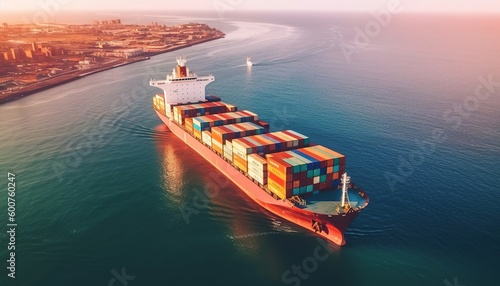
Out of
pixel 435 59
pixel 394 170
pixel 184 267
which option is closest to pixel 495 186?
pixel 394 170

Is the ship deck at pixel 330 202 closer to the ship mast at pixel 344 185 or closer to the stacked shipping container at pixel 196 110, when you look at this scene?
the ship mast at pixel 344 185

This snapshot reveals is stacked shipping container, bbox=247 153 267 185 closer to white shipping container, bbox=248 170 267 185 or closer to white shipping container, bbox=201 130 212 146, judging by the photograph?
white shipping container, bbox=248 170 267 185

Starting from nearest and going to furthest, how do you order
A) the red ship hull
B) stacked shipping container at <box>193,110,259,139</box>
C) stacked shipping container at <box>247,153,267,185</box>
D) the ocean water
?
the ocean water < the red ship hull < stacked shipping container at <box>247,153,267,185</box> < stacked shipping container at <box>193,110,259,139</box>

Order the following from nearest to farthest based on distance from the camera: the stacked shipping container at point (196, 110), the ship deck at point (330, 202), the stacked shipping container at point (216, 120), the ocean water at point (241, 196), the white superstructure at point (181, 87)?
the ocean water at point (241, 196) → the ship deck at point (330, 202) → the stacked shipping container at point (216, 120) → the stacked shipping container at point (196, 110) → the white superstructure at point (181, 87)

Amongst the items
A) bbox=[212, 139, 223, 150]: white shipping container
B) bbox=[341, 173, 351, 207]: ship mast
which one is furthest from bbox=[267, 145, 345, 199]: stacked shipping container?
bbox=[212, 139, 223, 150]: white shipping container

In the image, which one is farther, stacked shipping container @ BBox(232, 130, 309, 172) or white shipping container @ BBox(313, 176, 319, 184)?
stacked shipping container @ BBox(232, 130, 309, 172)

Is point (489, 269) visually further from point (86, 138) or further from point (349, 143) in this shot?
point (86, 138)

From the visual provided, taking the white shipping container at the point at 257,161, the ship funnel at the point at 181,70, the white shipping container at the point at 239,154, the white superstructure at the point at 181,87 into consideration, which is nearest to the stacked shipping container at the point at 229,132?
the white shipping container at the point at 239,154
